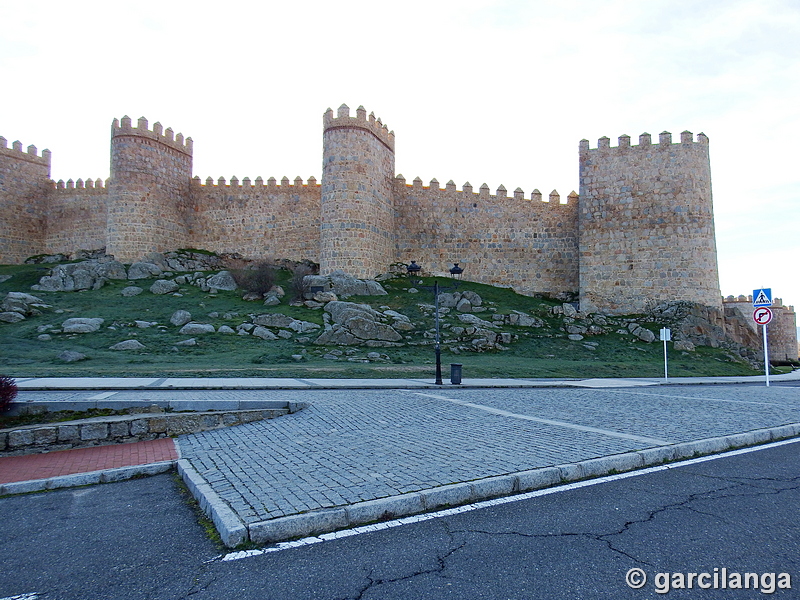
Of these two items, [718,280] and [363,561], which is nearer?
[363,561]

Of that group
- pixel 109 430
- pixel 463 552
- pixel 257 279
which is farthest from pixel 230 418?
pixel 257 279

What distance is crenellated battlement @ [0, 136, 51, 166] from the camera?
41.1 m

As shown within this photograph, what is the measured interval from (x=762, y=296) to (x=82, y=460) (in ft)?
64.3

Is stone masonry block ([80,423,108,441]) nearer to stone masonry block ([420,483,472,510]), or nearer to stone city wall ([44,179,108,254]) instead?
stone masonry block ([420,483,472,510])

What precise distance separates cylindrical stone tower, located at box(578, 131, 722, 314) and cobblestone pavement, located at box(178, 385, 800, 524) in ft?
64.9

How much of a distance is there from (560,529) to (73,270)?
3653 centimetres

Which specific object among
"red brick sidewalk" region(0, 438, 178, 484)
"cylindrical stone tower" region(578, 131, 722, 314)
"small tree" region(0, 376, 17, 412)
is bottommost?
"red brick sidewalk" region(0, 438, 178, 484)

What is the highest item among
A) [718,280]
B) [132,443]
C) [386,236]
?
[386,236]

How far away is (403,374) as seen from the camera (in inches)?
757

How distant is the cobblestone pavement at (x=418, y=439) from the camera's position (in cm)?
545

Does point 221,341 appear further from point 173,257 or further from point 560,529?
point 560,529

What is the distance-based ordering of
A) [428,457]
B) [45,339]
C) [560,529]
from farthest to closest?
[45,339]
[428,457]
[560,529]

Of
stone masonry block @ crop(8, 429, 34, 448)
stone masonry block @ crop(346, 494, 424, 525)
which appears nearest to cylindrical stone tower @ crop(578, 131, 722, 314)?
stone masonry block @ crop(8, 429, 34, 448)

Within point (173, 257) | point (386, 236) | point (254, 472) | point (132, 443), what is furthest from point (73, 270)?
point (254, 472)
